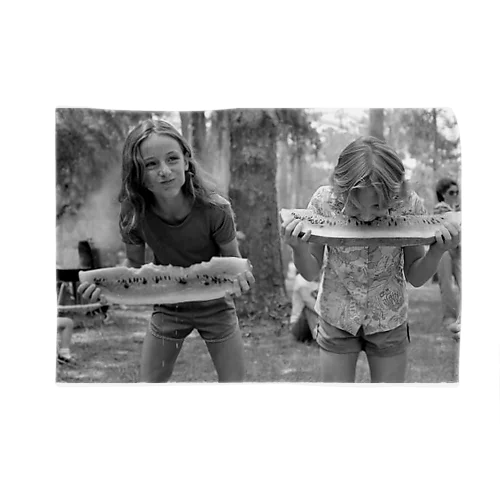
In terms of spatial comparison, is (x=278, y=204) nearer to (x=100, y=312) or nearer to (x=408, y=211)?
(x=408, y=211)

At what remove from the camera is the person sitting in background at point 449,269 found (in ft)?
11.8

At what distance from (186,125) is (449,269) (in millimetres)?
1119

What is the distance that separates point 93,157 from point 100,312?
1.91ft

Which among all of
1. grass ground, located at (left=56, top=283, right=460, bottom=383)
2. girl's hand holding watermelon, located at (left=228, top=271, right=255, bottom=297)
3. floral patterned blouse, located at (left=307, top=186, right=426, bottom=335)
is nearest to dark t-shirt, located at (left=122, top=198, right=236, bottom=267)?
girl's hand holding watermelon, located at (left=228, top=271, right=255, bottom=297)

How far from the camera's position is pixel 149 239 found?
3596 mm

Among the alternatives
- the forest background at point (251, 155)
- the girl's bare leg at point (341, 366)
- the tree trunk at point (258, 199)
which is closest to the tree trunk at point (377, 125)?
the forest background at point (251, 155)

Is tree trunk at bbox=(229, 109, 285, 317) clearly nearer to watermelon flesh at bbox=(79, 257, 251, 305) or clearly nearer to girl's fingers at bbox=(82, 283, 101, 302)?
watermelon flesh at bbox=(79, 257, 251, 305)

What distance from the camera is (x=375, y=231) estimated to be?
3.52 m

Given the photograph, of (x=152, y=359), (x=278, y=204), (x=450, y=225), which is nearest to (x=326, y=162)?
(x=278, y=204)

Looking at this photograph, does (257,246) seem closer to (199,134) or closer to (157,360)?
(199,134)

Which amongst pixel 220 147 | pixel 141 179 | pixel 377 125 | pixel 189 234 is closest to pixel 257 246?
pixel 189 234

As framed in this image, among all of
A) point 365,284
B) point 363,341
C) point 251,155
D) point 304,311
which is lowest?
point 363,341

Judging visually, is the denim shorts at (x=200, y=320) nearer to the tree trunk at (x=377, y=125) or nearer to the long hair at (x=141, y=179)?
the long hair at (x=141, y=179)

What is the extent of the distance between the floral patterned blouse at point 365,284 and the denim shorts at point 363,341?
0.07 feet
